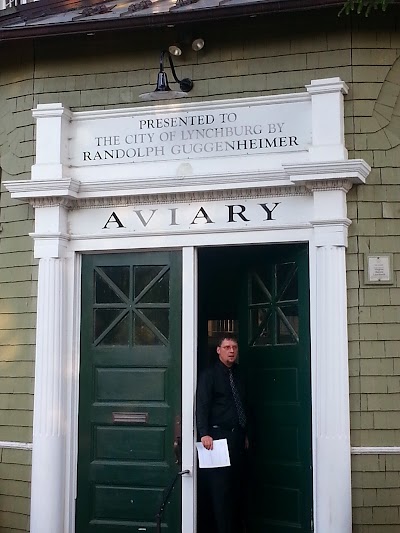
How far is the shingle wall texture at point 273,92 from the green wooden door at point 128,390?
58 cm

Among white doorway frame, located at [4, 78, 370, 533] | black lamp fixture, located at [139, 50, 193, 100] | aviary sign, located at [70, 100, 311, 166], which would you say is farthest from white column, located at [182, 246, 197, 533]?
black lamp fixture, located at [139, 50, 193, 100]

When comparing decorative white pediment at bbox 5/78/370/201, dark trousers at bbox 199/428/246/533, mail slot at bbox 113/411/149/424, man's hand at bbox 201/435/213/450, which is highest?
decorative white pediment at bbox 5/78/370/201

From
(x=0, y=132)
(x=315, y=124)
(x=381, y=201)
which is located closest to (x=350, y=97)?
(x=315, y=124)

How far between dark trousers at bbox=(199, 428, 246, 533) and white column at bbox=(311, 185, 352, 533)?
78 centimetres

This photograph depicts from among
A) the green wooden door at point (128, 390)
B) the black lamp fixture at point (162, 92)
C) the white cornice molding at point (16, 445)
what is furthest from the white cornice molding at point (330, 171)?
the white cornice molding at point (16, 445)

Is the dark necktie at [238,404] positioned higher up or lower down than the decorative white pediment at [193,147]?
lower down

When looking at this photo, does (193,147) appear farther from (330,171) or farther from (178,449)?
(178,449)

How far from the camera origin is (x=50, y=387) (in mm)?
7949

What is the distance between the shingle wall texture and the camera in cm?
724

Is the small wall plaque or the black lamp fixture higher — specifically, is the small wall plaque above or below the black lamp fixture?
below

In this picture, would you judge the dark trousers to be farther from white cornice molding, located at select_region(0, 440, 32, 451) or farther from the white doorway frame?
white cornice molding, located at select_region(0, 440, 32, 451)

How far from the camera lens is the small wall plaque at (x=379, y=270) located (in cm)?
735

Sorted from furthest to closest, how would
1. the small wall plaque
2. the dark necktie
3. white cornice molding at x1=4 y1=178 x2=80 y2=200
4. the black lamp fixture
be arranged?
1. white cornice molding at x1=4 y1=178 x2=80 y2=200
2. the dark necktie
3. the black lamp fixture
4. the small wall plaque

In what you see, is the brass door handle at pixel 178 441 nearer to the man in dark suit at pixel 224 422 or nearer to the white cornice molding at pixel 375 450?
the man in dark suit at pixel 224 422
